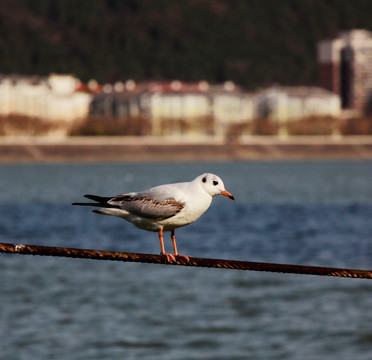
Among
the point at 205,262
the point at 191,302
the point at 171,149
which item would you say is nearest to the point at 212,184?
the point at 205,262

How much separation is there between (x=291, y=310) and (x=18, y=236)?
23706 mm

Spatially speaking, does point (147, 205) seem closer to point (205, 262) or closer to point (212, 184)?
point (212, 184)

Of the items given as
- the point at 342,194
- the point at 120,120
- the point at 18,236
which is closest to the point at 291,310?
the point at 18,236

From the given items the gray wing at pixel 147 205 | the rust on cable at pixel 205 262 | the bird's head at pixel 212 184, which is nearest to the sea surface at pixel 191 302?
the gray wing at pixel 147 205

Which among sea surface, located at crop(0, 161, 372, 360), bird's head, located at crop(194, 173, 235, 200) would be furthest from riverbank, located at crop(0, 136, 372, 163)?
bird's head, located at crop(194, 173, 235, 200)

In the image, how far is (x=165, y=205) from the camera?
19.8ft

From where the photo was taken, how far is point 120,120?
630 feet

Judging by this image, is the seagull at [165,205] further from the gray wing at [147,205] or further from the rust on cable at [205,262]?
the rust on cable at [205,262]

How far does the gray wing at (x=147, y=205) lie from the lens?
597 cm

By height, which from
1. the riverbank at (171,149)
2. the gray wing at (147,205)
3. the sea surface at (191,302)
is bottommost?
the sea surface at (191,302)

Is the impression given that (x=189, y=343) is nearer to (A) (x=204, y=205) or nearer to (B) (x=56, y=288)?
(B) (x=56, y=288)

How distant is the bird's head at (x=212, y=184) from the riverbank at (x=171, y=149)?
139m

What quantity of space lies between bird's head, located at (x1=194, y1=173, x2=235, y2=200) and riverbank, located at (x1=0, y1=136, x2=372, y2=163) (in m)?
139

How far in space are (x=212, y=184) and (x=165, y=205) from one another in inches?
12.9
